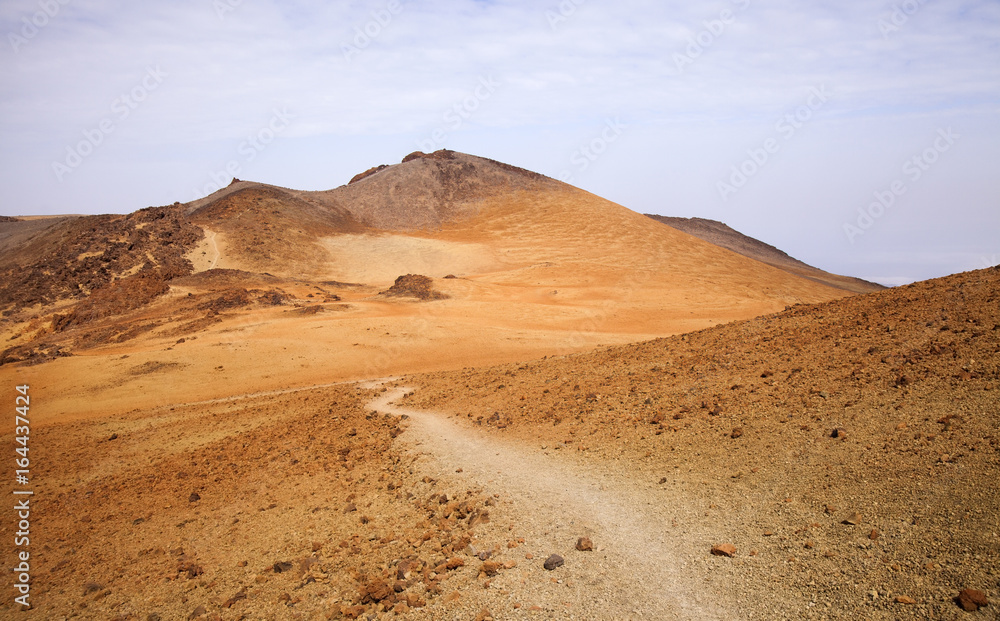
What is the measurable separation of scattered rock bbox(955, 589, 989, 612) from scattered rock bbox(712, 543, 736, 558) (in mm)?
1542

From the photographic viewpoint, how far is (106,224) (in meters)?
32.5

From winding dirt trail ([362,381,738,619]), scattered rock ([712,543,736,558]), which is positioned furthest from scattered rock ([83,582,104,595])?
scattered rock ([712,543,736,558])

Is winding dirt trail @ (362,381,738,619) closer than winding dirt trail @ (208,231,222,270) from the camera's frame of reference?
Yes

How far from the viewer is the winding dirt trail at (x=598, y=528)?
4500 mm

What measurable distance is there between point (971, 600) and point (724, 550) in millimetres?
1670

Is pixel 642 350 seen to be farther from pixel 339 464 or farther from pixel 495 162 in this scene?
pixel 495 162

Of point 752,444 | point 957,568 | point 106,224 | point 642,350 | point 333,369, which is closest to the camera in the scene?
point 957,568

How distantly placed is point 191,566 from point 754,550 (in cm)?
576

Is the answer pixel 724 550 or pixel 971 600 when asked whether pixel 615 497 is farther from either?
pixel 971 600

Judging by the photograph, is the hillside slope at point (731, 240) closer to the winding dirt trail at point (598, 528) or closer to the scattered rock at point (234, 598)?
the winding dirt trail at point (598, 528)

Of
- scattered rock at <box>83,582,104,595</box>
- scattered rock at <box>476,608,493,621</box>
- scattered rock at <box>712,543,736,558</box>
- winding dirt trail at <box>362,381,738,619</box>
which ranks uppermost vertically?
scattered rock at <box>712,543,736,558</box>

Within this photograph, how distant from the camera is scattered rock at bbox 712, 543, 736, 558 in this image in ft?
16.2

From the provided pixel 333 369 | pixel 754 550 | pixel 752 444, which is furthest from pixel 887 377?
pixel 333 369

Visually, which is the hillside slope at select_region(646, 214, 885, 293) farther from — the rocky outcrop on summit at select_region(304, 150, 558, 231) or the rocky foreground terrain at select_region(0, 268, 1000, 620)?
the rocky foreground terrain at select_region(0, 268, 1000, 620)
